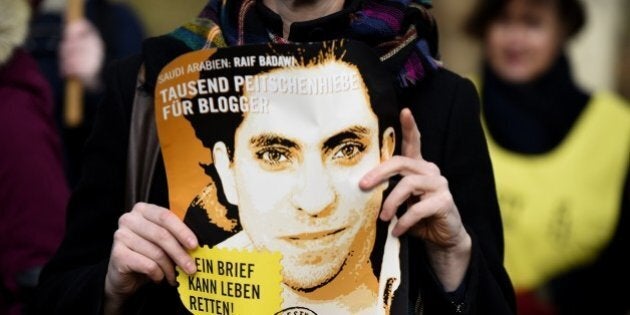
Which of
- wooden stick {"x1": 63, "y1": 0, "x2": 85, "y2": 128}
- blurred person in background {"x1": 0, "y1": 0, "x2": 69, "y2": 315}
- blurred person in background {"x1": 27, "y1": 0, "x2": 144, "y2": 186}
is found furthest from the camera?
blurred person in background {"x1": 27, "y1": 0, "x2": 144, "y2": 186}

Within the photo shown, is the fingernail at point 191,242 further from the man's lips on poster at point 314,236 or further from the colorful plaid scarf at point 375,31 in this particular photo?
the colorful plaid scarf at point 375,31

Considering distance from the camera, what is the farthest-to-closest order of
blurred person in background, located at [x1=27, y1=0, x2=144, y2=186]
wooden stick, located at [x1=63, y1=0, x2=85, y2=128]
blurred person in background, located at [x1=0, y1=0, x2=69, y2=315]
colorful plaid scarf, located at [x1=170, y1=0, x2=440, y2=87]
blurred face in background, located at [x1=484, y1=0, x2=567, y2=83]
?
blurred face in background, located at [x1=484, y1=0, x2=567, y2=83], blurred person in background, located at [x1=27, y1=0, x2=144, y2=186], wooden stick, located at [x1=63, y1=0, x2=85, y2=128], blurred person in background, located at [x1=0, y1=0, x2=69, y2=315], colorful plaid scarf, located at [x1=170, y1=0, x2=440, y2=87]

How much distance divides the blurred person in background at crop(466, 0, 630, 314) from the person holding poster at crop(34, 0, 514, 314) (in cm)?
204

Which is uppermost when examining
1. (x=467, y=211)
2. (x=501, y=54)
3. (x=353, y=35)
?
(x=353, y=35)

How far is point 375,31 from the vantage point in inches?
86.0

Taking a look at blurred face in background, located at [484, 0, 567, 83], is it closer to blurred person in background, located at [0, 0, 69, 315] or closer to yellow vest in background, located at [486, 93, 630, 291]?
yellow vest in background, located at [486, 93, 630, 291]

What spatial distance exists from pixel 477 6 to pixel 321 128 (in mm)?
3015

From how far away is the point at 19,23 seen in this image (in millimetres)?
3049

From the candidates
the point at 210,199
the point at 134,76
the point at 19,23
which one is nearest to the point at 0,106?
the point at 19,23

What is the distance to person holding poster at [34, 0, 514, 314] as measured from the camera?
205 cm

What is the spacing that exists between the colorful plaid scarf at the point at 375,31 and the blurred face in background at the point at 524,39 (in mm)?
2607

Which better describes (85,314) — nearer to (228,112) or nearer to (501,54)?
(228,112)

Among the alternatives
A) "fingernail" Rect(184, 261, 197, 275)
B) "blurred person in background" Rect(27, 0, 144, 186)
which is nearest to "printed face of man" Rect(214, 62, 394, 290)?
"fingernail" Rect(184, 261, 197, 275)

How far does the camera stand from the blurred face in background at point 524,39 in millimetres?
4855
